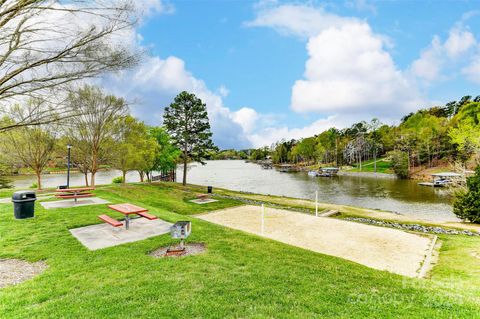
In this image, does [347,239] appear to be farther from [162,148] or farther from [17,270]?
[162,148]

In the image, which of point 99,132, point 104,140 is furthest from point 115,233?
point 104,140

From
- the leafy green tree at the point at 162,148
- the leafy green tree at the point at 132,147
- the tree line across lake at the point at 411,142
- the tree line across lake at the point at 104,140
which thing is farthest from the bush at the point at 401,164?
the leafy green tree at the point at 132,147

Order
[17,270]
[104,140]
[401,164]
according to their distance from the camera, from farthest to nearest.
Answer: [401,164]
[104,140]
[17,270]

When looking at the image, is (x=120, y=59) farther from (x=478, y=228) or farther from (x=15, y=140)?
(x=15, y=140)

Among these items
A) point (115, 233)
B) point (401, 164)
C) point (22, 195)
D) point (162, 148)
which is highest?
point (162, 148)

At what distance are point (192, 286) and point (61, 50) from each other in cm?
450

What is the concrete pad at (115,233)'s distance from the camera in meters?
6.44

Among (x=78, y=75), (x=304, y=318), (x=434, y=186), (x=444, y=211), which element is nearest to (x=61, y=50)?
(x=78, y=75)

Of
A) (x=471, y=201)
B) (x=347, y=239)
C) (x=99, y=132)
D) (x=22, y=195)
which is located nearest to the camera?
(x=22, y=195)

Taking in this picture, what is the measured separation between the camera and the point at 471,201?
1268 cm

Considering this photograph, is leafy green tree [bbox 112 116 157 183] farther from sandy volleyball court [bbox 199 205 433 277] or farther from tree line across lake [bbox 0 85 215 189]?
sandy volleyball court [bbox 199 205 433 277]

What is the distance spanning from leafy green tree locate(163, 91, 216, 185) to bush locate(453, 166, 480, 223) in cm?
2149

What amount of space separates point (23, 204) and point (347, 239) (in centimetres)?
1169

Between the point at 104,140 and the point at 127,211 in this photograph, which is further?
the point at 104,140
